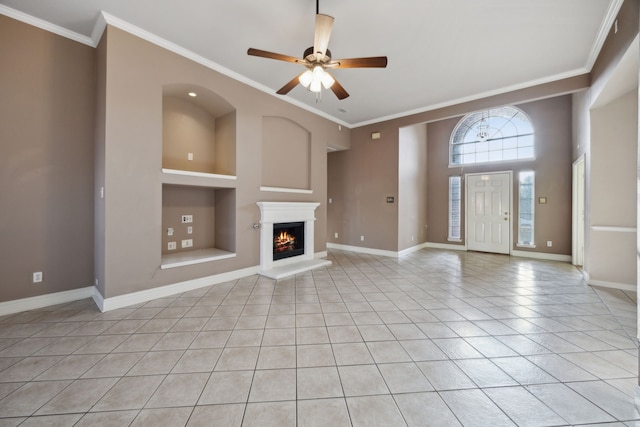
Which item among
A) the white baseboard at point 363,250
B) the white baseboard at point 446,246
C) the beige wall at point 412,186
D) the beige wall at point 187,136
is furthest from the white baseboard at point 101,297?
the white baseboard at point 446,246

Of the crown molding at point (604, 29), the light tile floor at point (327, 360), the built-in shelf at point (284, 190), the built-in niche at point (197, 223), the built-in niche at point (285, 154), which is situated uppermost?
the crown molding at point (604, 29)

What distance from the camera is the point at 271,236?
4.35 m

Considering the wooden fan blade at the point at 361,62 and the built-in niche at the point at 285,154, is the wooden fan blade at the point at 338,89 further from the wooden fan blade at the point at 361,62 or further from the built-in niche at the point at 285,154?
the built-in niche at the point at 285,154

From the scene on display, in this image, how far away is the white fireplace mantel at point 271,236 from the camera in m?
4.24

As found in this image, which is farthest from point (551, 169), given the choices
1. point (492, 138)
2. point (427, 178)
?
point (427, 178)

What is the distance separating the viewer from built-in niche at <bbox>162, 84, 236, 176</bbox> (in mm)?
3807

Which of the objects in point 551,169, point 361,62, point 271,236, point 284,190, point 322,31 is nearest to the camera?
point 322,31

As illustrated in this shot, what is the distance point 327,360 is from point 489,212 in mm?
6254

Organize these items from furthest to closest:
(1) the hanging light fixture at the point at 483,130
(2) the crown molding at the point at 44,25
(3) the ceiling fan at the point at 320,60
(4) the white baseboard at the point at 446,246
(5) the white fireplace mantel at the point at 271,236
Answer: (4) the white baseboard at the point at 446,246, (1) the hanging light fixture at the point at 483,130, (5) the white fireplace mantel at the point at 271,236, (2) the crown molding at the point at 44,25, (3) the ceiling fan at the point at 320,60

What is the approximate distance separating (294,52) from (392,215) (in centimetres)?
386

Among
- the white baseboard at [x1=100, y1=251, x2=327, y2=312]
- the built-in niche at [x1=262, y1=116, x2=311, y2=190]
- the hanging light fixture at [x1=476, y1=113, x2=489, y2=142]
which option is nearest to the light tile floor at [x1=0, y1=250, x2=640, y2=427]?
the white baseboard at [x1=100, y1=251, x2=327, y2=312]

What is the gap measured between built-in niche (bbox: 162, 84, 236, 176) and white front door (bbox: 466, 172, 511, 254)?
6.06 metres

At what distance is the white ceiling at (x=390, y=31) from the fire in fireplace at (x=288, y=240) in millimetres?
2590

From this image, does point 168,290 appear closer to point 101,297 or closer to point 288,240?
point 101,297
